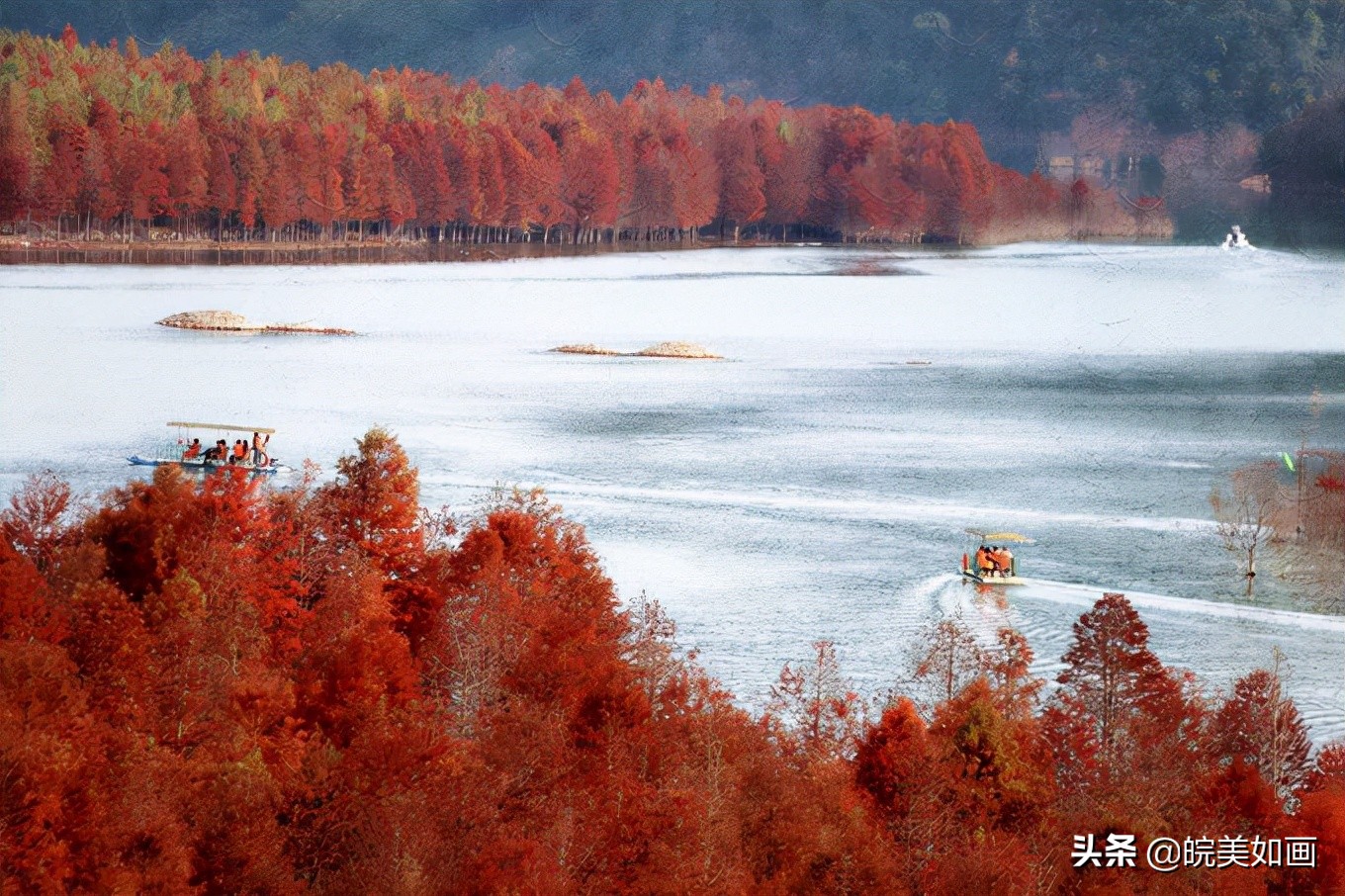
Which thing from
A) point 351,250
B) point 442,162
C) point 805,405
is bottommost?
point 805,405

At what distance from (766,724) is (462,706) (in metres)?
1.39

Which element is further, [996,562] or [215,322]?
[215,322]

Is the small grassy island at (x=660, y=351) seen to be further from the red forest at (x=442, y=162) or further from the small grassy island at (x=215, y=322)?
the small grassy island at (x=215, y=322)

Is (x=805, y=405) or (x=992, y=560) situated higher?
(x=805, y=405)

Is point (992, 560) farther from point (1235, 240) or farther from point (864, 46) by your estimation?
point (864, 46)

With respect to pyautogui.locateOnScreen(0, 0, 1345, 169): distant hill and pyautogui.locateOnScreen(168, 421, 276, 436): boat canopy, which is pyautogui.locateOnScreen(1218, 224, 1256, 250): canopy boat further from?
pyautogui.locateOnScreen(168, 421, 276, 436): boat canopy

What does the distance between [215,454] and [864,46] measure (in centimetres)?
462

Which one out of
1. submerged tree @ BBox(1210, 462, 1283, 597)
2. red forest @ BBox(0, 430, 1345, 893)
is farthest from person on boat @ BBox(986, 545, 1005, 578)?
submerged tree @ BBox(1210, 462, 1283, 597)

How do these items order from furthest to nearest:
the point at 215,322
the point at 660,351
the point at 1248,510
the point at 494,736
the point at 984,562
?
1. the point at 660,351
2. the point at 215,322
3. the point at 1248,510
4. the point at 984,562
5. the point at 494,736

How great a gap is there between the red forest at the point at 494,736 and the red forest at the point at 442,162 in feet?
6.84

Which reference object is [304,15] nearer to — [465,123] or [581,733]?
[465,123]

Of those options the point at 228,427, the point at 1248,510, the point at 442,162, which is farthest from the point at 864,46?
the point at 228,427

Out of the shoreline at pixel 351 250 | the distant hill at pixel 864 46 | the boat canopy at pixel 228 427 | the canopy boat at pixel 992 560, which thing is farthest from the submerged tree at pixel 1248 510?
the boat canopy at pixel 228 427

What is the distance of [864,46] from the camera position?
11.1 m
